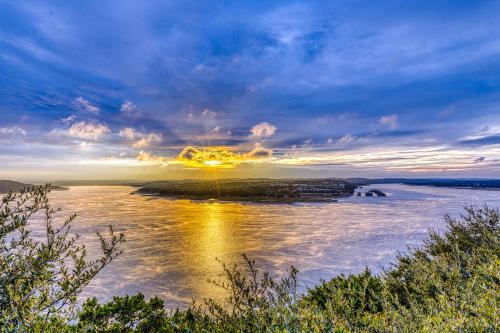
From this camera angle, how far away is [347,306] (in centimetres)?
704

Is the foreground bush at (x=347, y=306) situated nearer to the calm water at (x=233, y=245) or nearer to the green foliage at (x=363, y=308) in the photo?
the green foliage at (x=363, y=308)

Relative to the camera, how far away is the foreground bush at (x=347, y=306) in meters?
5.61

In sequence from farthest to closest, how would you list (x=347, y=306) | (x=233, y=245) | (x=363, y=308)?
(x=233, y=245) < (x=363, y=308) < (x=347, y=306)

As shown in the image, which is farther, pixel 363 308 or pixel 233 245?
pixel 233 245

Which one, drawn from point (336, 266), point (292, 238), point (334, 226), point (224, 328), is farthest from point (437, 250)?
point (334, 226)

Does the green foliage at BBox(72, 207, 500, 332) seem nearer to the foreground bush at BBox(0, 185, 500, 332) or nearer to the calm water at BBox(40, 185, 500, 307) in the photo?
the foreground bush at BBox(0, 185, 500, 332)

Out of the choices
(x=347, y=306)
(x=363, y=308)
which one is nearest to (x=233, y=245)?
(x=363, y=308)

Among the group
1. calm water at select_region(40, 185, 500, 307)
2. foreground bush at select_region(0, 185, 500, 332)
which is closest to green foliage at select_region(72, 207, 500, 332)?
foreground bush at select_region(0, 185, 500, 332)

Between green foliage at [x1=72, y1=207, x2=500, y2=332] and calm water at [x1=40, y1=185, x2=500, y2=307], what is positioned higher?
green foliage at [x1=72, y1=207, x2=500, y2=332]

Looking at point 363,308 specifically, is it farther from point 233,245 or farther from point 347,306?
point 233,245

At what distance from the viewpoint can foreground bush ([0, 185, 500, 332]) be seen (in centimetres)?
561

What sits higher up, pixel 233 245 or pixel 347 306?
pixel 347 306

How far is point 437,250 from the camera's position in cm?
1559

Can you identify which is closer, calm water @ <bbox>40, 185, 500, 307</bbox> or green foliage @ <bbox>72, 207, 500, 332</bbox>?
green foliage @ <bbox>72, 207, 500, 332</bbox>
